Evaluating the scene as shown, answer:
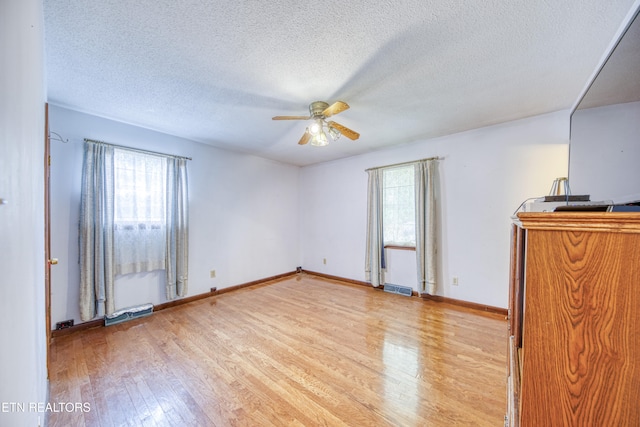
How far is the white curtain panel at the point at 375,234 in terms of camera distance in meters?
3.73

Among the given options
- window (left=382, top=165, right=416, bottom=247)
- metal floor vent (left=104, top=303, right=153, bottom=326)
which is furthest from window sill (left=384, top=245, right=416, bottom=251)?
metal floor vent (left=104, top=303, right=153, bottom=326)

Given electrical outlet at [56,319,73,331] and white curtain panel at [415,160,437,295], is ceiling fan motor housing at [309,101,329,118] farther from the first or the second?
electrical outlet at [56,319,73,331]

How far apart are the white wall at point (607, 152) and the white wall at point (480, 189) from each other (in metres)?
0.99

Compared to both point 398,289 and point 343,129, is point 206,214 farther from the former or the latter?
point 398,289

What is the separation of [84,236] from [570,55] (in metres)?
4.46

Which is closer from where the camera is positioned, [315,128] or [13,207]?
[13,207]

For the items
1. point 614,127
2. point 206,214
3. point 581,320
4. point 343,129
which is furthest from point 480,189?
point 206,214

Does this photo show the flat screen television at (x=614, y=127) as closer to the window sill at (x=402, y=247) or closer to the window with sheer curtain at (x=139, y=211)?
the window sill at (x=402, y=247)

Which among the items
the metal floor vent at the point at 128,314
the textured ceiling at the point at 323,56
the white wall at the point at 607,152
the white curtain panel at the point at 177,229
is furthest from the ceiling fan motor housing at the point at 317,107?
the metal floor vent at the point at 128,314

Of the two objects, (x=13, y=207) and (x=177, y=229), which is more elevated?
(x=13, y=207)

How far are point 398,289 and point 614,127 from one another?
2.88m

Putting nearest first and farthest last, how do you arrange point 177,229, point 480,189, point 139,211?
1. point 139,211
2. point 480,189
3. point 177,229

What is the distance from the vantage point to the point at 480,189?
9.71ft

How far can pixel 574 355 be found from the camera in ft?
1.84
